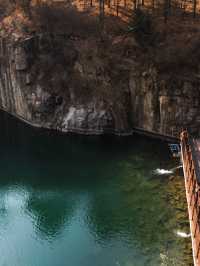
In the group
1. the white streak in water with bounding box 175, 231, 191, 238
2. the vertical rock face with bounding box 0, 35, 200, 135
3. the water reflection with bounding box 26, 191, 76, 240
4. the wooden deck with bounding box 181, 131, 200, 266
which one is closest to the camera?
the wooden deck with bounding box 181, 131, 200, 266

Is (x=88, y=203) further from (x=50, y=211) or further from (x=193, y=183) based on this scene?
(x=193, y=183)

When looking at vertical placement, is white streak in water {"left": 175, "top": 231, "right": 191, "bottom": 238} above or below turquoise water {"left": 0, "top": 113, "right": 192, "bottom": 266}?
above

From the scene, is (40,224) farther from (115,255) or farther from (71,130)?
(71,130)

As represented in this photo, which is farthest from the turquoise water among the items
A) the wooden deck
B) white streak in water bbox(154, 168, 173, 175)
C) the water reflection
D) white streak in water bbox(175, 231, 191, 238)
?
the wooden deck

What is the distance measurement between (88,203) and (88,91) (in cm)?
2930

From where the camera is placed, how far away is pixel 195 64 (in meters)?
74.9

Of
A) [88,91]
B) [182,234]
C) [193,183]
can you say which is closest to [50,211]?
[182,234]

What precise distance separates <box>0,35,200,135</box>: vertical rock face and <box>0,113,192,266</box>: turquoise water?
4034mm

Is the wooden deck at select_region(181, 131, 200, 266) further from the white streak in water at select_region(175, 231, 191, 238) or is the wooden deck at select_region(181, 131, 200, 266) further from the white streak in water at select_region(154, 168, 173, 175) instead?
the white streak in water at select_region(154, 168, 173, 175)

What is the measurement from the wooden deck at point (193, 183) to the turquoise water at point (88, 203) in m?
2.41

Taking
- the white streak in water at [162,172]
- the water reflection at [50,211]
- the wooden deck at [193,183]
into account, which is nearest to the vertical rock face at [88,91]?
the wooden deck at [193,183]

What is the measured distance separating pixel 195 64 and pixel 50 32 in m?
29.5

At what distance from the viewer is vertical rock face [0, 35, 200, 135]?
7531cm

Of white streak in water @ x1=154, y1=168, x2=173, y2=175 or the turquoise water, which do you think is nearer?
the turquoise water
